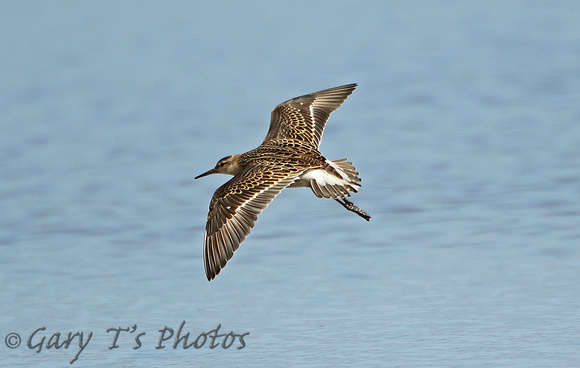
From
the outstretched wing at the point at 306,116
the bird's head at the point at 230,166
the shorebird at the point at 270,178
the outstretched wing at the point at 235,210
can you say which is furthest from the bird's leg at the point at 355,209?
the outstretched wing at the point at 235,210

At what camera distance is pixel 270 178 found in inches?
277

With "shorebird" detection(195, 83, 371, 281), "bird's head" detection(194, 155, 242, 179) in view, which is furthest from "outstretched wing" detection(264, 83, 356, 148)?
"bird's head" detection(194, 155, 242, 179)

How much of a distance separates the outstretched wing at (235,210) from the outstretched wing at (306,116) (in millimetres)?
1221

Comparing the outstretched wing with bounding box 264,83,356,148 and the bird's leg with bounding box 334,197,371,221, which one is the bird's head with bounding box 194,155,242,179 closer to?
the outstretched wing with bounding box 264,83,356,148

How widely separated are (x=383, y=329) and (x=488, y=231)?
2282mm

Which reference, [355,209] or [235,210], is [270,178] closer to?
[235,210]

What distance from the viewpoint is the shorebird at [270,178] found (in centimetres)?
664

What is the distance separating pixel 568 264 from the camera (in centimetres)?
809

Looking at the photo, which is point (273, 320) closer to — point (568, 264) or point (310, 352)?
point (310, 352)

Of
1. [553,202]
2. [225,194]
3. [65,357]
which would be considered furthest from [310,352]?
[553,202]

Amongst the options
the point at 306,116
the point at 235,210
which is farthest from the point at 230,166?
the point at 235,210

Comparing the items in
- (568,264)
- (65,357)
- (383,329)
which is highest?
(568,264)

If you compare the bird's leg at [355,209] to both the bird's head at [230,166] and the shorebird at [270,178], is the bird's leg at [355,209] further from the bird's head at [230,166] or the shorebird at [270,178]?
the bird's head at [230,166]

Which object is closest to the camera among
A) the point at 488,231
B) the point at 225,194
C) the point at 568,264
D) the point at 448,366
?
the point at 448,366
